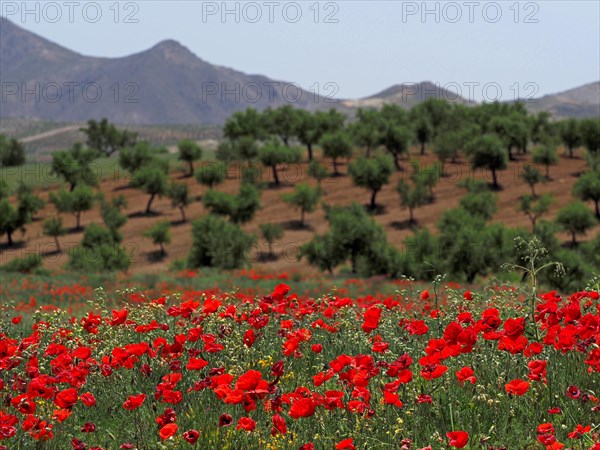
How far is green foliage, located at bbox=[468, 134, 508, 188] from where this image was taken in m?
75.4

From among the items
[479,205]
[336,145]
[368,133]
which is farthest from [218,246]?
[368,133]

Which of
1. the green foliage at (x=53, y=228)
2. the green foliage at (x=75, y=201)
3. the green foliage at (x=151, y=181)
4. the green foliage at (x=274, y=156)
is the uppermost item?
the green foliage at (x=274, y=156)

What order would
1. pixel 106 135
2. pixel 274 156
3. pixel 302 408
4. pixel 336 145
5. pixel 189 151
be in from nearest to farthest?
pixel 302 408 < pixel 274 156 < pixel 336 145 < pixel 189 151 < pixel 106 135

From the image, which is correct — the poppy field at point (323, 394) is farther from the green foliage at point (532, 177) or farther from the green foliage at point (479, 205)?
the green foliage at point (532, 177)

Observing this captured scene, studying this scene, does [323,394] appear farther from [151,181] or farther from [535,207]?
[151,181]

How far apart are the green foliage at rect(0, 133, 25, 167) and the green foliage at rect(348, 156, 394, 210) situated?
73679 mm

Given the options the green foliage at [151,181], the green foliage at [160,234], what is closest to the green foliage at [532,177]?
the green foliage at [160,234]

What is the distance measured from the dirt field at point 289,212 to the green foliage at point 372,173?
201 centimetres

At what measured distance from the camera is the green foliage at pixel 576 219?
54713mm

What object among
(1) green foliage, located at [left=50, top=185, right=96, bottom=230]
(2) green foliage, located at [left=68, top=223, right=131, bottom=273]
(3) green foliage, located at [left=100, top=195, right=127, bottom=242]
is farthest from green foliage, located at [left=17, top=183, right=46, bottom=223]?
(2) green foliage, located at [left=68, top=223, right=131, bottom=273]

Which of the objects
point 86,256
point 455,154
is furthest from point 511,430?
point 455,154

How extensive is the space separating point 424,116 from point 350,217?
5851 cm

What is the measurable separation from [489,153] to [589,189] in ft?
45.5

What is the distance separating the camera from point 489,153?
75.7 metres
